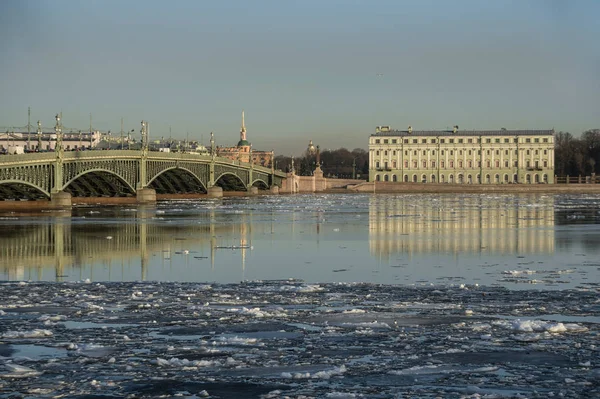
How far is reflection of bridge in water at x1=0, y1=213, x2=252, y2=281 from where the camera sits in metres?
23.0

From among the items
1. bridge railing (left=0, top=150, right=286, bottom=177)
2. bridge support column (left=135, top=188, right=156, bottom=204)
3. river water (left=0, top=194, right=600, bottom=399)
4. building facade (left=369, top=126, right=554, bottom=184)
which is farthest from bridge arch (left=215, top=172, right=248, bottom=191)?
river water (left=0, top=194, right=600, bottom=399)

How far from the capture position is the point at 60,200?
206ft

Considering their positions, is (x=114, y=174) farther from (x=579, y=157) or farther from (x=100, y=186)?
(x=579, y=157)

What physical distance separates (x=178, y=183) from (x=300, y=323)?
8744cm

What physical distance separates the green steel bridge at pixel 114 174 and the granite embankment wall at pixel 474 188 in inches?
1169

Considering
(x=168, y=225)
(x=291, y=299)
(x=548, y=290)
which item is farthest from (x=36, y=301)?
(x=168, y=225)

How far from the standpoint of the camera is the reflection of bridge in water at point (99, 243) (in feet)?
75.6

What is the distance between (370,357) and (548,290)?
270 inches

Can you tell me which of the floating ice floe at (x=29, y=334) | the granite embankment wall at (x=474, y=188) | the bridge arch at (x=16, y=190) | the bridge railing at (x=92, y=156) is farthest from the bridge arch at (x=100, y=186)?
the granite embankment wall at (x=474, y=188)

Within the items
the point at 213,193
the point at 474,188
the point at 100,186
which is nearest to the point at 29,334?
the point at 100,186

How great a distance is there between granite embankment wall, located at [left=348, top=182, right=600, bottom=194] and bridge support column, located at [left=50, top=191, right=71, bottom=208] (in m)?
84.7

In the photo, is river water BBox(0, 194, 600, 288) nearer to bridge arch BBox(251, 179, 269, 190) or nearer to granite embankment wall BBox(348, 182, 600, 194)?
bridge arch BBox(251, 179, 269, 190)

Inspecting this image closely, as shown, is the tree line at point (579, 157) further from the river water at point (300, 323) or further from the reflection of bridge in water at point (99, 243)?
the river water at point (300, 323)

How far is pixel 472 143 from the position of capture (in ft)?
561
